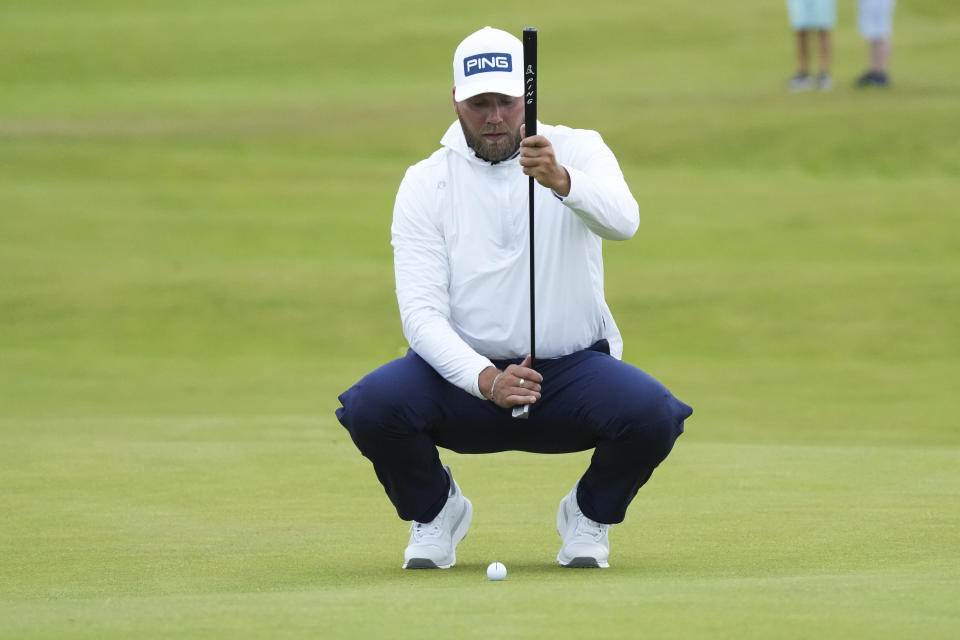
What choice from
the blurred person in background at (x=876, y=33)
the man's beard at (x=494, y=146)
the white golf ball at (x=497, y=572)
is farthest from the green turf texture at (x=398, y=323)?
the man's beard at (x=494, y=146)

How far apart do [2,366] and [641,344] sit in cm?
475

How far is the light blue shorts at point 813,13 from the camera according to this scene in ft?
65.7

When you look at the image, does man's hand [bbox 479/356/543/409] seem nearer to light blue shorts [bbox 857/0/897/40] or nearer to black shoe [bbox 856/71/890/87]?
light blue shorts [bbox 857/0/897/40]

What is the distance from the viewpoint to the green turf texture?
14.8 feet

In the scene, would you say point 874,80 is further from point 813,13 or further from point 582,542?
point 582,542

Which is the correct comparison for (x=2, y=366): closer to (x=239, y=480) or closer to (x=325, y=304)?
(x=325, y=304)

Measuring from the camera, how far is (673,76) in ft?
81.2

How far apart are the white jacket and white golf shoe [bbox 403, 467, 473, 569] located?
49 centimetres


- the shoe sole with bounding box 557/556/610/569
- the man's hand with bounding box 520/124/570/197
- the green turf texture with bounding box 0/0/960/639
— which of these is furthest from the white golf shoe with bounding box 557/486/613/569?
the man's hand with bounding box 520/124/570/197

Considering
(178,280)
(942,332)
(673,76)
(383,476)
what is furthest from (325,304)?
(673,76)

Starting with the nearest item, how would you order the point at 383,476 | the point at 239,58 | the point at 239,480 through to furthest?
the point at 383,476 < the point at 239,480 < the point at 239,58

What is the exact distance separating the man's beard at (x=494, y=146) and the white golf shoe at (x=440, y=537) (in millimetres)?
1013

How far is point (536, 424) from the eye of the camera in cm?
521

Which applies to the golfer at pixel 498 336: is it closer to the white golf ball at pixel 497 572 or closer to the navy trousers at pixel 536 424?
the navy trousers at pixel 536 424
